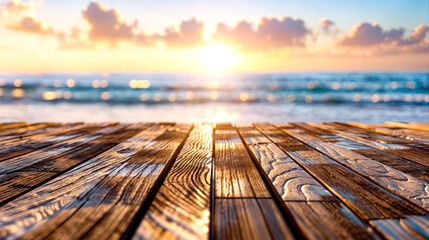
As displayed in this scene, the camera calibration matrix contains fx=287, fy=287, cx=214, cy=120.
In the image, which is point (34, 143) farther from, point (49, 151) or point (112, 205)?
point (112, 205)

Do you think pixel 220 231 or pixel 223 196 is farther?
pixel 223 196

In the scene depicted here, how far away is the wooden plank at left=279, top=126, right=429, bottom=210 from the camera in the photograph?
114 centimetres

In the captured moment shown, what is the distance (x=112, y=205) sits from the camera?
986mm

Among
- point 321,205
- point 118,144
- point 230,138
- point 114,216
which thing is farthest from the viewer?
point 230,138

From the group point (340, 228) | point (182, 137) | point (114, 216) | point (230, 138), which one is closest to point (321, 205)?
point (340, 228)

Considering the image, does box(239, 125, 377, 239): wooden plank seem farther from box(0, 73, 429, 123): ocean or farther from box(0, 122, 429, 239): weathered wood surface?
box(0, 73, 429, 123): ocean

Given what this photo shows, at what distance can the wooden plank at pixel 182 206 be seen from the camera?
82 cm

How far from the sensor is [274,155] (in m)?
1.72

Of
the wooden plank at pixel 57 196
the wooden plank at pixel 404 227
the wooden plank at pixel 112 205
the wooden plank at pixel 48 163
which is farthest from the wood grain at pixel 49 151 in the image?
the wooden plank at pixel 404 227

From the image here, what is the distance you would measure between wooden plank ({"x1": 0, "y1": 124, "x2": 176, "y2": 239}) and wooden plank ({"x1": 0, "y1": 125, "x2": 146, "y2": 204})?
6cm

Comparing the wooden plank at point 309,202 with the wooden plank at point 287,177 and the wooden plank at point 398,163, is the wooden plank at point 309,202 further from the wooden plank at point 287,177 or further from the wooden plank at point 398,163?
the wooden plank at point 398,163

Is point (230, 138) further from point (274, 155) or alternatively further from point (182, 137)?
point (274, 155)

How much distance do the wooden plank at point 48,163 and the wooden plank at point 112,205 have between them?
0.95 feet

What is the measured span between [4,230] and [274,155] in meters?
1.32
